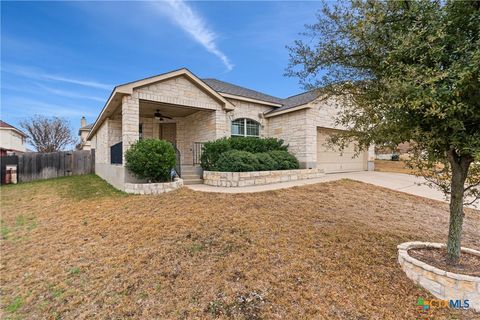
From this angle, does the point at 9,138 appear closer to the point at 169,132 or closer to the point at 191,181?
the point at 169,132

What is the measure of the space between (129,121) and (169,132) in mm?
5044

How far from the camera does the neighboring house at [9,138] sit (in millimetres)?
22953

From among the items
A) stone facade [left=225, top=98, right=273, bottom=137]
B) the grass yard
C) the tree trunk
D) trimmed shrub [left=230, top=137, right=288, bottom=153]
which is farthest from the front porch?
the tree trunk

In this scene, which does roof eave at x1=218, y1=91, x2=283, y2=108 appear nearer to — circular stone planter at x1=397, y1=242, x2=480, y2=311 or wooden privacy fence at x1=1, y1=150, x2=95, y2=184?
circular stone planter at x1=397, y1=242, x2=480, y2=311

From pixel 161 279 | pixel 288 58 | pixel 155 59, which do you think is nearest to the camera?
pixel 161 279

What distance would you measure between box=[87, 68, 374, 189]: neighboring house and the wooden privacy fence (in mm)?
3323

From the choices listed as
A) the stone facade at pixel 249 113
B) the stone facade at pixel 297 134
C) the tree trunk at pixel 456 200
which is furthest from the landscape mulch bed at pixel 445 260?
the stone facade at pixel 249 113

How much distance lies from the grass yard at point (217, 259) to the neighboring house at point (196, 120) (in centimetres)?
315

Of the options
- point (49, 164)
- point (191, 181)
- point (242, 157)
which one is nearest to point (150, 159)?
point (191, 181)

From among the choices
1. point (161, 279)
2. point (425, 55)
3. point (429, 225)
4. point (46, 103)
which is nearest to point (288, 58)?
point (425, 55)

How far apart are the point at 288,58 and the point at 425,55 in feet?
7.58

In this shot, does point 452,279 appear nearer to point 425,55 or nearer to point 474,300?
point 474,300

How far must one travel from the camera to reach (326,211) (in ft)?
19.6

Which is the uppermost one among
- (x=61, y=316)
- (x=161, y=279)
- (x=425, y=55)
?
(x=425, y=55)
